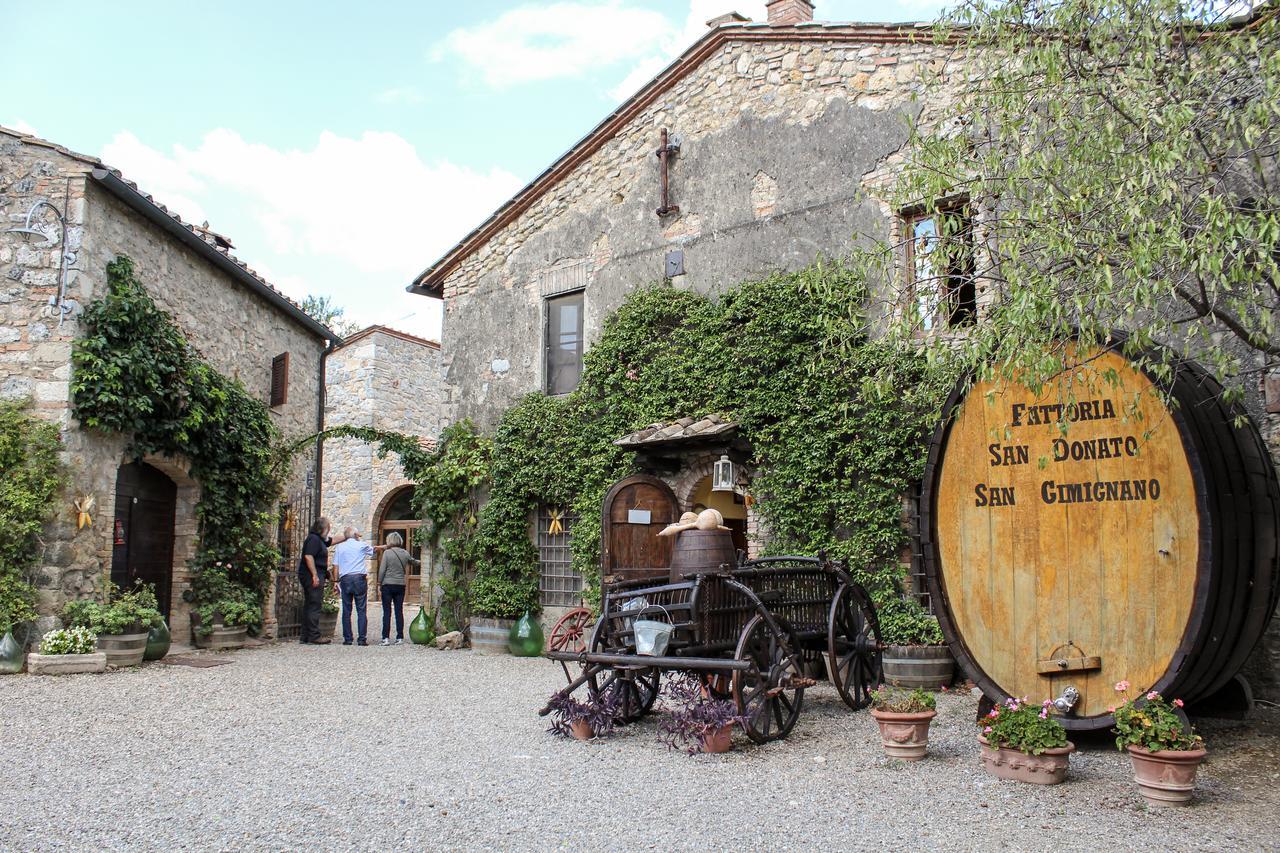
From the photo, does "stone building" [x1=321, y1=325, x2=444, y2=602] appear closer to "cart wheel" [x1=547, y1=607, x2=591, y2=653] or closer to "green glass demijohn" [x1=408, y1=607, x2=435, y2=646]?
"green glass demijohn" [x1=408, y1=607, x2=435, y2=646]

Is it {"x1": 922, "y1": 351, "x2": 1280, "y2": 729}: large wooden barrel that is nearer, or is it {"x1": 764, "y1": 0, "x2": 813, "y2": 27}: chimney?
{"x1": 922, "y1": 351, "x2": 1280, "y2": 729}: large wooden barrel

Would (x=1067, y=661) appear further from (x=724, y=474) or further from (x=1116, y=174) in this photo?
(x=724, y=474)

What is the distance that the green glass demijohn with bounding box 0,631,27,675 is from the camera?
833cm

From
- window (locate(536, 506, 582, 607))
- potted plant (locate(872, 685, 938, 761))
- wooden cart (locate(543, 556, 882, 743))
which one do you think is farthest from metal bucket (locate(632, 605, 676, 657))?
window (locate(536, 506, 582, 607))

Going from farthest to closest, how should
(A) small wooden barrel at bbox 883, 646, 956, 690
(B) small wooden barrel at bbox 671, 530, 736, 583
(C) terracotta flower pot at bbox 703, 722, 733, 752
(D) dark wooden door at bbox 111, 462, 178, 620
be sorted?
(D) dark wooden door at bbox 111, 462, 178, 620 → (A) small wooden barrel at bbox 883, 646, 956, 690 → (B) small wooden barrel at bbox 671, 530, 736, 583 → (C) terracotta flower pot at bbox 703, 722, 733, 752

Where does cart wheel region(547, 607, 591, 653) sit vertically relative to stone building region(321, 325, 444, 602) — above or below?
below

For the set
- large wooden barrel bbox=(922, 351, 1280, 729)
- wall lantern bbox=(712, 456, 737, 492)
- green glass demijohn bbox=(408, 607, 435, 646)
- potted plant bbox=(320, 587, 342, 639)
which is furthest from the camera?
Answer: potted plant bbox=(320, 587, 342, 639)

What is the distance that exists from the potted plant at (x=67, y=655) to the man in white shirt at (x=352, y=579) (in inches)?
132

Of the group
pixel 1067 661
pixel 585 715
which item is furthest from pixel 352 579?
pixel 1067 661

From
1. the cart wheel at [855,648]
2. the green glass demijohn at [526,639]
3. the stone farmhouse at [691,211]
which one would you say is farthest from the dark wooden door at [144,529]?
the cart wheel at [855,648]

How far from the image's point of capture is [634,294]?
10.8 m

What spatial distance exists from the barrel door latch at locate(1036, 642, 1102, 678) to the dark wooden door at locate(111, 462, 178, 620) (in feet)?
28.9

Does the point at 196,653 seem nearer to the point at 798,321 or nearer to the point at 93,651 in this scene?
the point at 93,651

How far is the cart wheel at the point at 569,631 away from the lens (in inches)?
335
